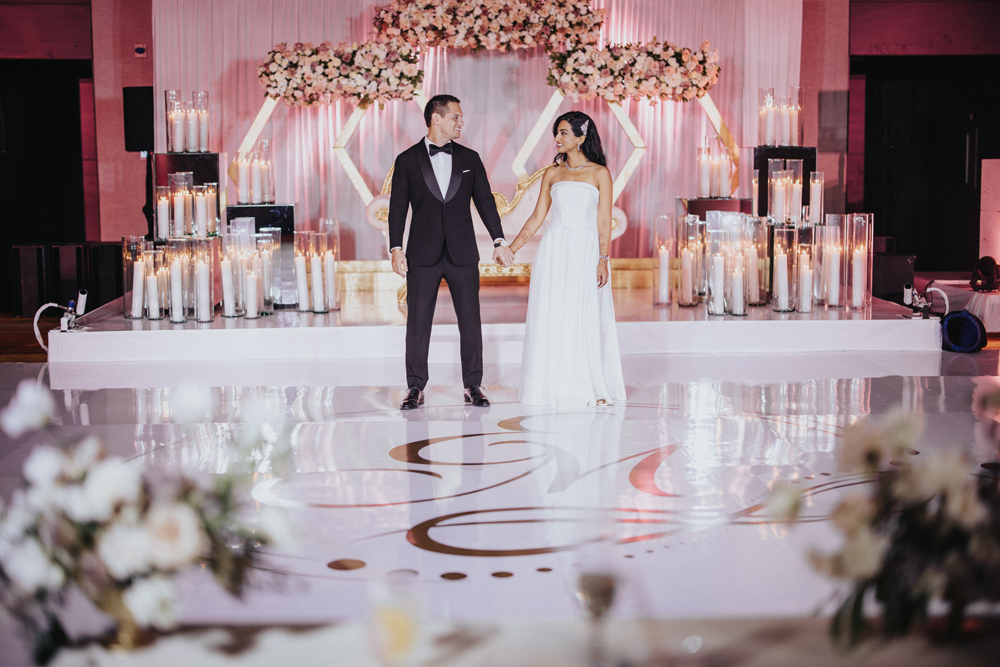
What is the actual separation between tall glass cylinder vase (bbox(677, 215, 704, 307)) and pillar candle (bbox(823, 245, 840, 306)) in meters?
0.98

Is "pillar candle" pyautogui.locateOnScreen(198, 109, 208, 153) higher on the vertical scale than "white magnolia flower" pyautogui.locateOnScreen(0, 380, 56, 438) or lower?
higher

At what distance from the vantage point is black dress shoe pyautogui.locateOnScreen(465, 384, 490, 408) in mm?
4867

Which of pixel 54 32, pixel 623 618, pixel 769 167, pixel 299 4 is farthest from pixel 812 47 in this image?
pixel 623 618

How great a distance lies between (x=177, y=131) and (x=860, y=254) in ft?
16.7

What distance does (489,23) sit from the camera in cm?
800

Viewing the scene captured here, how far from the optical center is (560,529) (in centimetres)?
309

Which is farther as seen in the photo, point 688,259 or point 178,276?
point 688,259

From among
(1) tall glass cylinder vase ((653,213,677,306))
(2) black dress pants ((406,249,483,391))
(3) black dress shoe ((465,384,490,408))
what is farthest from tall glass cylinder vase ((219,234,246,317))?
(1) tall glass cylinder vase ((653,213,677,306))

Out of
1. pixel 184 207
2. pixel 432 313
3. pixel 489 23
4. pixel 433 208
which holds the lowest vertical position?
pixel 432 313

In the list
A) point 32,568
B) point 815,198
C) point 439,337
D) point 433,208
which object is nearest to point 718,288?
point 815,198

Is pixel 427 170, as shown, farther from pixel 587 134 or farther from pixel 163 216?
pixel 163 216

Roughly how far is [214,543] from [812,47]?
10104 millimetres

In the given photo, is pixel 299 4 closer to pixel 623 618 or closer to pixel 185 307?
pixel 185 307

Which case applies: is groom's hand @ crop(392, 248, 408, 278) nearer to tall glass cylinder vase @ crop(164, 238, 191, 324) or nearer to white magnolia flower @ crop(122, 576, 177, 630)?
tall glass cylinder vase @ crop(164, 238, 191, 324)
